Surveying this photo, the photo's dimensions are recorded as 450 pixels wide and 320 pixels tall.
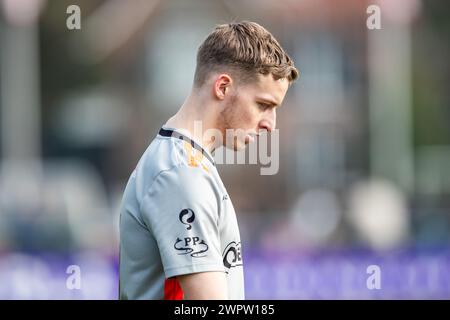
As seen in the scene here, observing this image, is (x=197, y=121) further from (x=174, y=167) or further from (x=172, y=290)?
(x=172, y=290)

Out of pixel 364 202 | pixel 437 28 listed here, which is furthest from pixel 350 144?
pixel 437 28

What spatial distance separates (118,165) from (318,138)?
9.25ft

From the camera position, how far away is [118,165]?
12.1 m

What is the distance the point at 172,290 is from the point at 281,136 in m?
9.57

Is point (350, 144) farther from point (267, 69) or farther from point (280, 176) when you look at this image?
point (267, 69)

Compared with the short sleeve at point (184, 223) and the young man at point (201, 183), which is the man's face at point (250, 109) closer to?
the young man at point (201, 183)

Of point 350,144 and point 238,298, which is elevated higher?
point 350,144

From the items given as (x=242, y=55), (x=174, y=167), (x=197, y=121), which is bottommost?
(x=174, y=167)

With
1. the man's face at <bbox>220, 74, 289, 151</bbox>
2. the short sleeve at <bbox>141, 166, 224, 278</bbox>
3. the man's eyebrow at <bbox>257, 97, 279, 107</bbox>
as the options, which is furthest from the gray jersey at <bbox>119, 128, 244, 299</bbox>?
the man's eyebrow at <bbox>257, 97, 279, 107</bbox>

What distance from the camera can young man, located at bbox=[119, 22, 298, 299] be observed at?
2.12 metres

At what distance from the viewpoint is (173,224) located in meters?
2.11

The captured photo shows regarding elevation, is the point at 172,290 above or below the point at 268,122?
below

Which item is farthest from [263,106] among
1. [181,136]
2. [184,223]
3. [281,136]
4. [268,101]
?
[281,136]

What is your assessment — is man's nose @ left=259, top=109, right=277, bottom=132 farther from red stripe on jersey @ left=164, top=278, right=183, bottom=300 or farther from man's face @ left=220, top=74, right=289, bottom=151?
red stripe on jersey @ left=164, top=278, right=183, bottom=300
